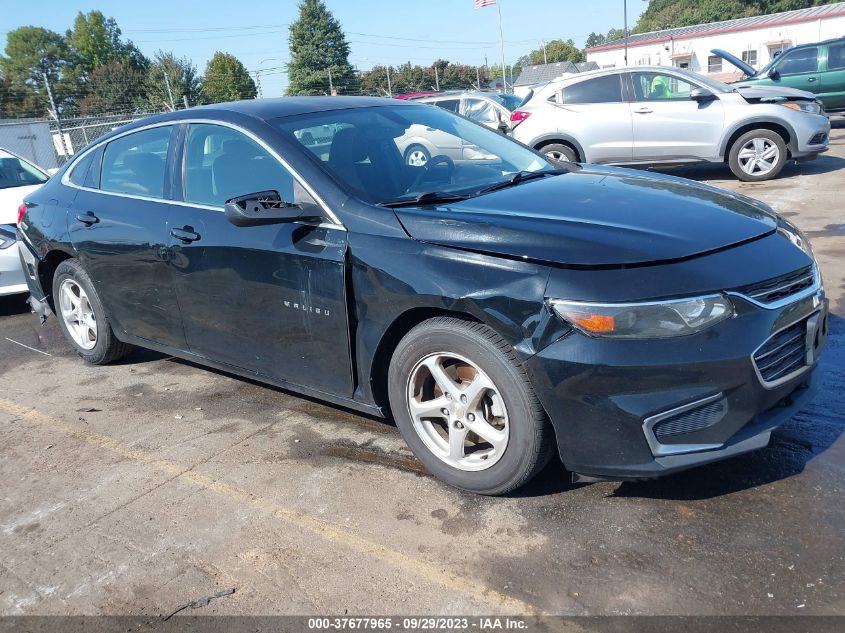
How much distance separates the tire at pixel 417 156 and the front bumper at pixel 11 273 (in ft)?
15.1

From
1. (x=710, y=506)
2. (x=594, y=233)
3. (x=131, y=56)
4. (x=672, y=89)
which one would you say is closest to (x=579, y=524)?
(x=710, y=506)

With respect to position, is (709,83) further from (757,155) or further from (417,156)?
(417,156)

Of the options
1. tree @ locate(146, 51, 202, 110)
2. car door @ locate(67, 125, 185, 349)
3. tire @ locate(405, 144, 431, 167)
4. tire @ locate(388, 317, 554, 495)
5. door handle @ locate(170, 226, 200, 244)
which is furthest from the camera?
tree @ locate(146, 51, 202, 110)

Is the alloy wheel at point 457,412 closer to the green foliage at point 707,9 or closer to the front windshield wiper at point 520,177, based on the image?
the front windshield wiper at point 520,177

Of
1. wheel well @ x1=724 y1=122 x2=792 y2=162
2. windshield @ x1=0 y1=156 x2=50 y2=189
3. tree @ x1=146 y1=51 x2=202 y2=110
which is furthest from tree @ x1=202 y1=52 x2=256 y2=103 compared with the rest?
wheel well @ x1=724 y1=122 x2=792 y2=162

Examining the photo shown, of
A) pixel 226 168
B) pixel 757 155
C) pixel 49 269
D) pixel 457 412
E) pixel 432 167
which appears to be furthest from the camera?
pixel 757 155

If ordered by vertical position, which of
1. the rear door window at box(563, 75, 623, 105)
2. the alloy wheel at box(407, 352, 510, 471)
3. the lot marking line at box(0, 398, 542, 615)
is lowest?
the lot marking line at box(0, 398, 542, 615)

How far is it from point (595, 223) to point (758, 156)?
8.47 meters

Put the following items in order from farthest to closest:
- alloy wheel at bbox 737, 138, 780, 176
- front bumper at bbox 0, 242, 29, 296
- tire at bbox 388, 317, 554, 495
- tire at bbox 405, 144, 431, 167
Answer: alloy wheel at bbox 737, 138, 780, 176
front bumper at bbox 0, 242, 29, 296
tire at bbox 405, 144, 431, 167
tire at bbox 388, 317, 554, 495

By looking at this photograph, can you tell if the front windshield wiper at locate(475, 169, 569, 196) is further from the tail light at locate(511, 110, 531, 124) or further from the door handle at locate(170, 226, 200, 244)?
the tail light at locate(511, 110, 531, 124)

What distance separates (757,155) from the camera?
33.6ft

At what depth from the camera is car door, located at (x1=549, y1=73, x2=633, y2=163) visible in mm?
10664

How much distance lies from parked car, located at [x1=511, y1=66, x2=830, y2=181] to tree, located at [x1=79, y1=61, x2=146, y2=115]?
120ft

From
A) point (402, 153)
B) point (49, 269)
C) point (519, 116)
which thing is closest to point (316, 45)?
point (519, 116)
